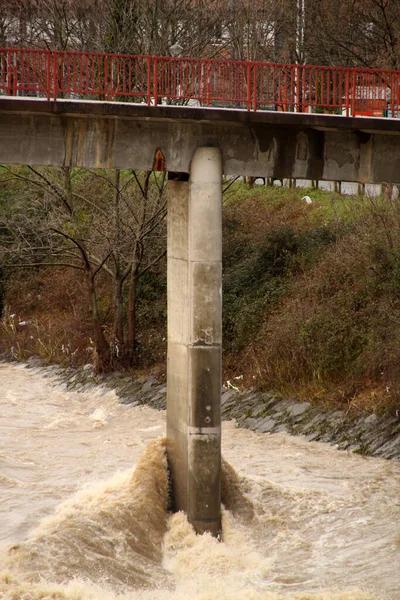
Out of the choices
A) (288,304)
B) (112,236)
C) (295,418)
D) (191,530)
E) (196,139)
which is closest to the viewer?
(191,530)

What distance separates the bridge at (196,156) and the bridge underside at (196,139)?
0.05ft

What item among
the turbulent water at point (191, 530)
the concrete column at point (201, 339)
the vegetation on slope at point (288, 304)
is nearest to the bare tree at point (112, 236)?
the vegetation on slope at point (288, 304)

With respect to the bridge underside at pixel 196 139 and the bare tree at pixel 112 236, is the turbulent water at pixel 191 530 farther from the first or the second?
the bare tree at pixel 112 236

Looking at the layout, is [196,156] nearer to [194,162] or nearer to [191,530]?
[194,162]

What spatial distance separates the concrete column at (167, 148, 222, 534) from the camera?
46.3 feet

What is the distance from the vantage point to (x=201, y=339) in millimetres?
14156

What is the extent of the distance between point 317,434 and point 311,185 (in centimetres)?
1524

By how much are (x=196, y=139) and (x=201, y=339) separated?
3.08 m

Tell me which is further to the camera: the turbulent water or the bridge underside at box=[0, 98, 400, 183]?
the bridge underside at box=[0, 98, 400, 183]

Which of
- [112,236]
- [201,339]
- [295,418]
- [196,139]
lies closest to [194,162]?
[196,139]

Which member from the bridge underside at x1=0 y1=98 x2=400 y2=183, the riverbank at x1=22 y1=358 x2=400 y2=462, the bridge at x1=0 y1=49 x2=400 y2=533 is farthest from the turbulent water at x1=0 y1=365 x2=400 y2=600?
the bridge underside at x1=0 y1=98 x2=400 y2=183

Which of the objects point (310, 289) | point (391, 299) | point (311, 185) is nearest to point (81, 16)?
point (311, 185)

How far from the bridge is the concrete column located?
0.05 feet

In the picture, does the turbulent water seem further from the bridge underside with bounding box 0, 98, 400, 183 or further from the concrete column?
the bridge underside with bounding box 0, 98, 400, 183
